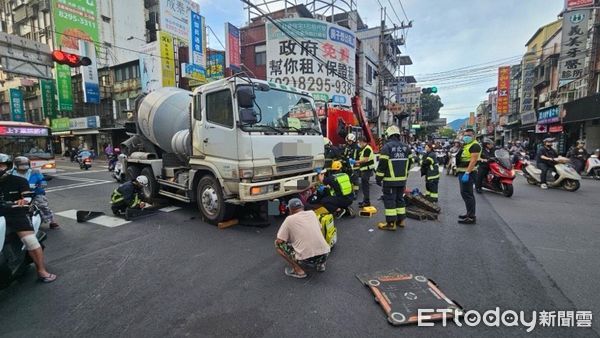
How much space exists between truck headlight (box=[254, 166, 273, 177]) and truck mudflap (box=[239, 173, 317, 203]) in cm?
14

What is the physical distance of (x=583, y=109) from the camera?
14.3 metres

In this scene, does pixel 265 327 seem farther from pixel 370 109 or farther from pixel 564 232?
pixel 370 109

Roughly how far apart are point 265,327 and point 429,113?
199ft

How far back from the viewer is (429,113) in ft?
185

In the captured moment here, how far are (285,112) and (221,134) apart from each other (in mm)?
1255

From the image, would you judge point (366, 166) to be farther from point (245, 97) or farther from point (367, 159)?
point (245, 97)

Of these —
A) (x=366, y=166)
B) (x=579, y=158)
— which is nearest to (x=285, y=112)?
(x=366, y=166)

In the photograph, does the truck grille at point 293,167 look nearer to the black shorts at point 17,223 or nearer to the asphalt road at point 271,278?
the asphalt road at point 271,278

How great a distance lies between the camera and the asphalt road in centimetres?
259

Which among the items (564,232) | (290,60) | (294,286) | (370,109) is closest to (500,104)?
(370,109)

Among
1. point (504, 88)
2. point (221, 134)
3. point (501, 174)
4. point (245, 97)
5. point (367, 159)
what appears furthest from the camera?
point (504, 88)

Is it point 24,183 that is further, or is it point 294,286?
point 24,183

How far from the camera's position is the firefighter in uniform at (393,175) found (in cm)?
503

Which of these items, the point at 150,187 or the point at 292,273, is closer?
the point at 292,273
